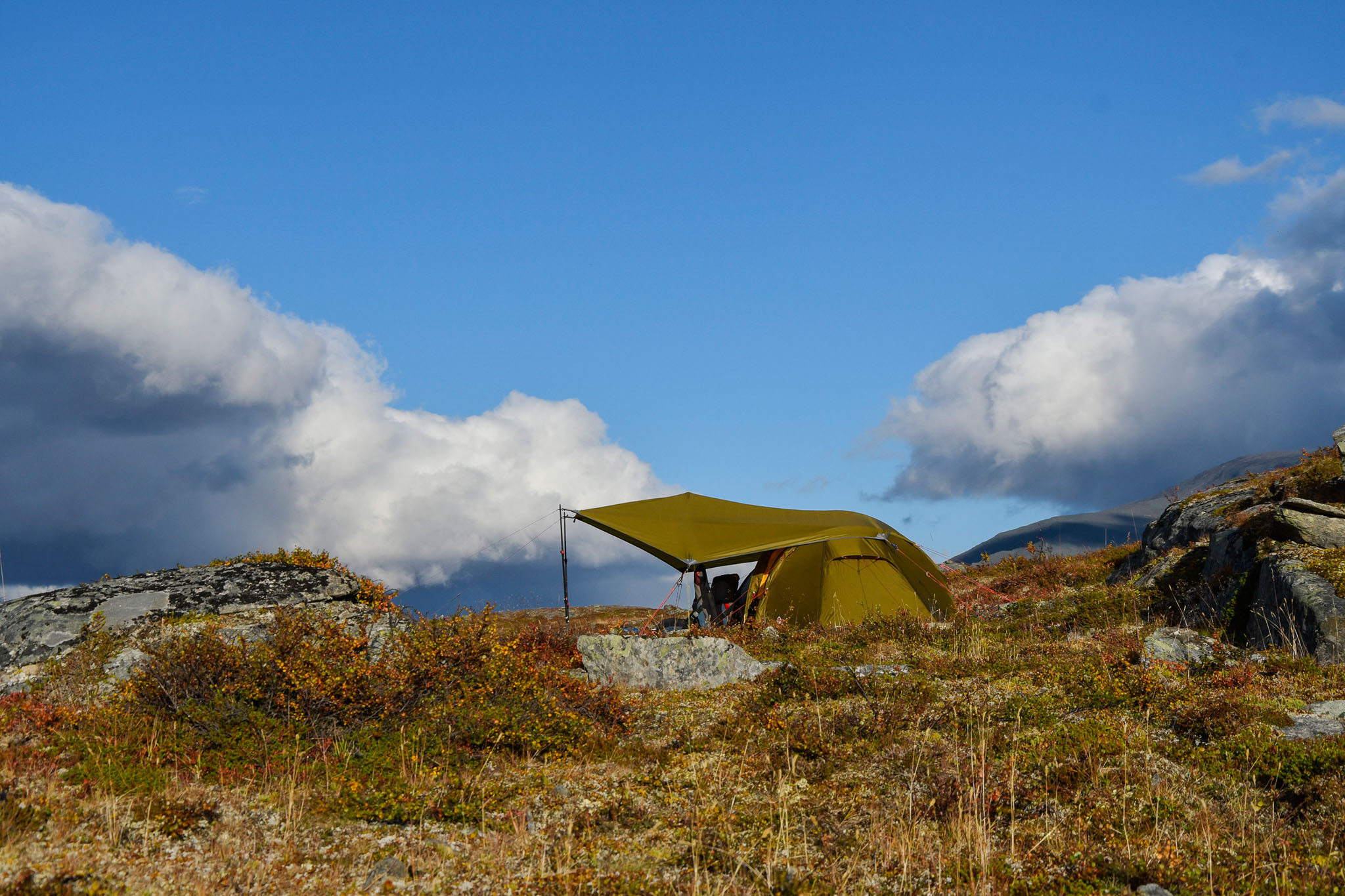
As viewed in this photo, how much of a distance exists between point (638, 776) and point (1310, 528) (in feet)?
41.0

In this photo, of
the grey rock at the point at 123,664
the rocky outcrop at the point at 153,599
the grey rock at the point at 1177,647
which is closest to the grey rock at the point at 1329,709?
the grey rock at the point at 1177,647

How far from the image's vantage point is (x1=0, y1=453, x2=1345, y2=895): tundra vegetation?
5.68 meters

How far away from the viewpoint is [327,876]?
18.7 feet

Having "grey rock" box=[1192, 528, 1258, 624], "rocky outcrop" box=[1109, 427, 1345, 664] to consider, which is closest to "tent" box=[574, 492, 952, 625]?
"rocky outcrop" box=[1109, 427, 1345, 664]

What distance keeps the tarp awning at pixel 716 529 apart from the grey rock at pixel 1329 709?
10247mm

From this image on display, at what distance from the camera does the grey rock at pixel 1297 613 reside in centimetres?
1115

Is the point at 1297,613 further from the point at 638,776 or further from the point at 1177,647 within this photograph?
the point at 638,776

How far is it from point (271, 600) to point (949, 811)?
36.1 feet

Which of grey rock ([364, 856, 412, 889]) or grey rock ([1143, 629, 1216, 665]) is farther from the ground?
grey rock ([1143, 629, 1216, 665])

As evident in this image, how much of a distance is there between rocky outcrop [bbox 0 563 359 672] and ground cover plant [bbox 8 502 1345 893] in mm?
947

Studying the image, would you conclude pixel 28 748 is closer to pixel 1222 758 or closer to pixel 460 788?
pixel 460 788

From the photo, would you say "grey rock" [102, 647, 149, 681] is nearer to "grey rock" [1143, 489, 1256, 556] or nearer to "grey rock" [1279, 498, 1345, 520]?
"grey rock" [1279, 498, 1345, 520]

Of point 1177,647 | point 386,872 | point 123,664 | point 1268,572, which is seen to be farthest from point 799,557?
point 386,872

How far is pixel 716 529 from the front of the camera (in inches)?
811
